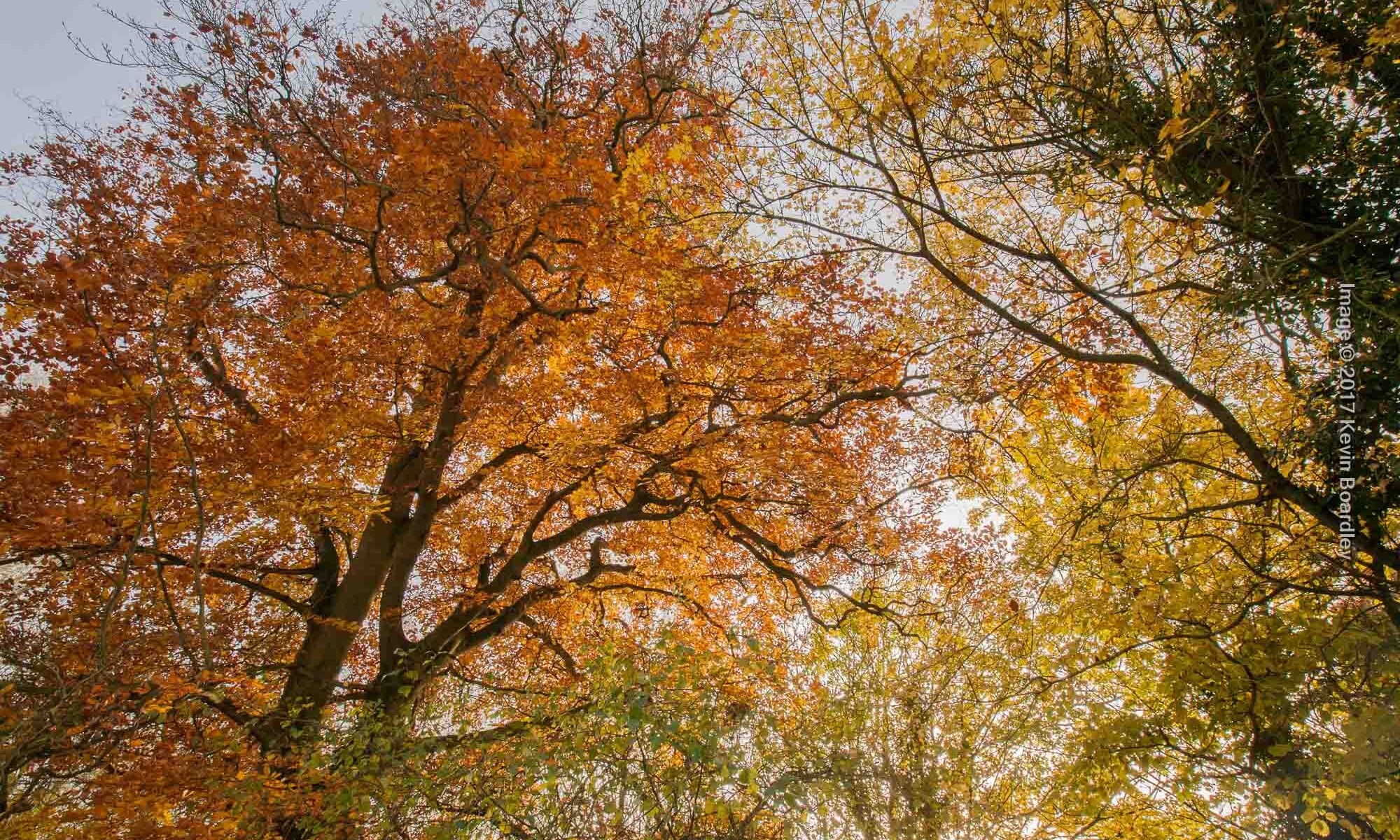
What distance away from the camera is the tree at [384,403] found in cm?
584

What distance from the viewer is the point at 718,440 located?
8.47 metres

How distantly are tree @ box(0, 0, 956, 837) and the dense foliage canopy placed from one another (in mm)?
80

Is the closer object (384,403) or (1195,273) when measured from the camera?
(1195,273)

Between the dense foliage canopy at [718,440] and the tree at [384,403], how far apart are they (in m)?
0.08

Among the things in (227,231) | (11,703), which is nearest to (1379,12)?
(227,231)

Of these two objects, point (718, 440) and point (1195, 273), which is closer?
point (1195, 273)

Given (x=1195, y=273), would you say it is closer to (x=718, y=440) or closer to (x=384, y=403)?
(x=718, y=440)

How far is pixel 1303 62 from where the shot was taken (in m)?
4.56

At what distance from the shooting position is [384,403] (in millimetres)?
8961

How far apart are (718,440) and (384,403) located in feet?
14.5

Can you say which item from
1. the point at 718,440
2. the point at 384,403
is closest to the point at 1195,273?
the point at 718,440

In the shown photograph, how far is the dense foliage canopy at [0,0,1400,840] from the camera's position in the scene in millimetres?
4488

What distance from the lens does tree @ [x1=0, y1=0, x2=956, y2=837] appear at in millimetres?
5840

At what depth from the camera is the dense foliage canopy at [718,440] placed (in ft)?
14.7
